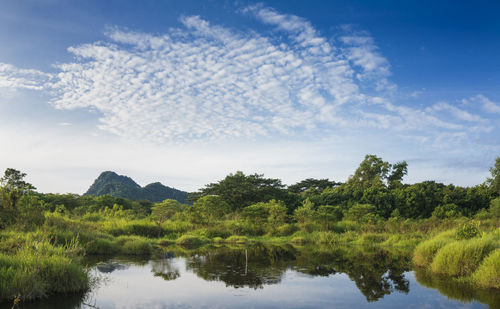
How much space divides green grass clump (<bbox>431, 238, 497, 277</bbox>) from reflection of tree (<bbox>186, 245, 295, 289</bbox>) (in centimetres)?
534

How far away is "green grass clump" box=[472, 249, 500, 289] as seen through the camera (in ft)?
30.7

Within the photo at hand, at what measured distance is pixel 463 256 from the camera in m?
11.0

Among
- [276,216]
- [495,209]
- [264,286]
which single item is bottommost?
[264,286]

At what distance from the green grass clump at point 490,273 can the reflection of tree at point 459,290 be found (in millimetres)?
232

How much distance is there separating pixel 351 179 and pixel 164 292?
48.8m

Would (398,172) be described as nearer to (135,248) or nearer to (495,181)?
(495,181)

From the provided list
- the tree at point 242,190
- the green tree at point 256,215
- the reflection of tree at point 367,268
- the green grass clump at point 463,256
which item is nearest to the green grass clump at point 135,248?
the reflection of tree at point 367,268

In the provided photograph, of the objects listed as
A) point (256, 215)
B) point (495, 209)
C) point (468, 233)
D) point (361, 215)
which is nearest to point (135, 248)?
point (468, 233)

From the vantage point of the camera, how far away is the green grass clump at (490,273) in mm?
9347

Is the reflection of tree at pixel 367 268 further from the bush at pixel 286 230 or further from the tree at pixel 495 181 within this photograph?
the tree at pixel 495 181

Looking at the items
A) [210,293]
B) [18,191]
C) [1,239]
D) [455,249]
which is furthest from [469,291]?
[18,191]

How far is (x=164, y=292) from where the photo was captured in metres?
9.23

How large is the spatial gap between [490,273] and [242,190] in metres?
40.0

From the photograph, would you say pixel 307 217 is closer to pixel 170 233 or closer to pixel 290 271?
pixel 170 233
